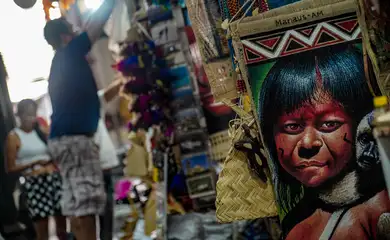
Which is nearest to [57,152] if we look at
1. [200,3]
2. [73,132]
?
[73,132]

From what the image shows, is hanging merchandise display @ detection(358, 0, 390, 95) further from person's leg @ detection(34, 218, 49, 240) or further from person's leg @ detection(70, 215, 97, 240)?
person's leg @ detection(34, 218, 49, 240)

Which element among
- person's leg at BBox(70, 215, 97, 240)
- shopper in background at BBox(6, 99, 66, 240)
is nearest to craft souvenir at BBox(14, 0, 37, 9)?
shopper in background at BBox(6, 99, 66, 240)

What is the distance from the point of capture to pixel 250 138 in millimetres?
2258

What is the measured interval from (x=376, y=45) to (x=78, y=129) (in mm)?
2361

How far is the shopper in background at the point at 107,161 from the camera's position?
4.67 metres

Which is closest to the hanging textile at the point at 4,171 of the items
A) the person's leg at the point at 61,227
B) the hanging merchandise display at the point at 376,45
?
the person's leg at the point at 61,227

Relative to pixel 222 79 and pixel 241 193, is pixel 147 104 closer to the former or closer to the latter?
pixel 222 79

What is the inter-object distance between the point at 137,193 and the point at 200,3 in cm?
236

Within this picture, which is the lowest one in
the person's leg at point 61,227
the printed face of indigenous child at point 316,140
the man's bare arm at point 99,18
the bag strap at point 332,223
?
the person's leg at point 61,227

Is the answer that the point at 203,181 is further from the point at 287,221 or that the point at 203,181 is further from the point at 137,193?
the point at 287,221

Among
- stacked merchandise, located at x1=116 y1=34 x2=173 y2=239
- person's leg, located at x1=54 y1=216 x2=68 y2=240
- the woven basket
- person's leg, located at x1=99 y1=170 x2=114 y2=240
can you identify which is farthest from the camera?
person's leg, located at x1=54 y1=216 x2=68 y2=240

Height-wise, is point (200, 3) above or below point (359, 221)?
above

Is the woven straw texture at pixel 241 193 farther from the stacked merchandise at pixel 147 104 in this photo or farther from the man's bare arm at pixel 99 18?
the man's bare arm at pixel 99 18

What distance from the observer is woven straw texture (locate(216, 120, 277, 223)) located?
223cm
